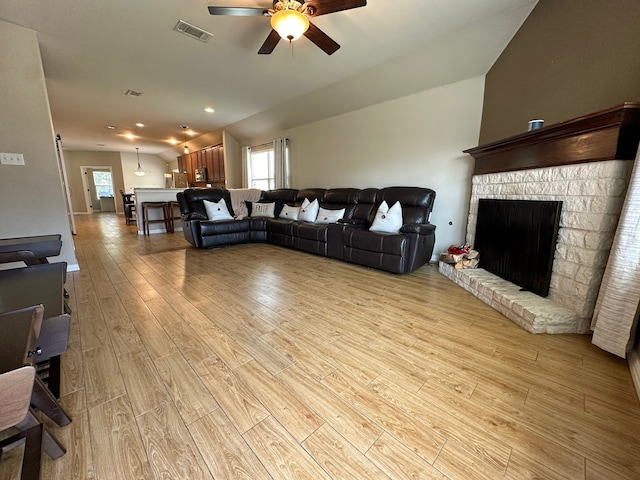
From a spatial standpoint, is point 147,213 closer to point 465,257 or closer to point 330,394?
point 330,394

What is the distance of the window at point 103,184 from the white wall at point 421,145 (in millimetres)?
10940

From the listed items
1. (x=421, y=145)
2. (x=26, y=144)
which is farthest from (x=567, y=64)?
(x=26, y=144)

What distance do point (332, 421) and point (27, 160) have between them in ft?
13.3

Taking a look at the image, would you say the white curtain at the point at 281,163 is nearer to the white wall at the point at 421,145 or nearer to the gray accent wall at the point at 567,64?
the white wall at the point at 421,145

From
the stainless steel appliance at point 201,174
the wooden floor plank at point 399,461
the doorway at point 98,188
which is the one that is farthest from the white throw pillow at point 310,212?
the doorway at point 98,188

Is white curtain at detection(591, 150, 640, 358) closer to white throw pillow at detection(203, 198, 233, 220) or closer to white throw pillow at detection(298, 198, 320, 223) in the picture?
white throw pillow at detection(298, 198, 320, 223)

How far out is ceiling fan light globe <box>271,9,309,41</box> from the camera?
1884mm

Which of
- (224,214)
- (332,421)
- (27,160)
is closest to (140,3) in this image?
(27,160)

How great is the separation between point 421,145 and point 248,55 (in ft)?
8.49

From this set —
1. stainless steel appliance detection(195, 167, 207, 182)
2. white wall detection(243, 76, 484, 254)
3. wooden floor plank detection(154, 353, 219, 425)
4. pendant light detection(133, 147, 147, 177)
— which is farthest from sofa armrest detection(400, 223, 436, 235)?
pendant light detection(133, 147, 147, 177)

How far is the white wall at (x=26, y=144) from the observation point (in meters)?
2.59

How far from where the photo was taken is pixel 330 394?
48.8 inches

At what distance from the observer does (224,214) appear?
4.44m

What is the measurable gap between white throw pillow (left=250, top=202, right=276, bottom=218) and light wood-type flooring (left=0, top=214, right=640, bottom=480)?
280 cm
